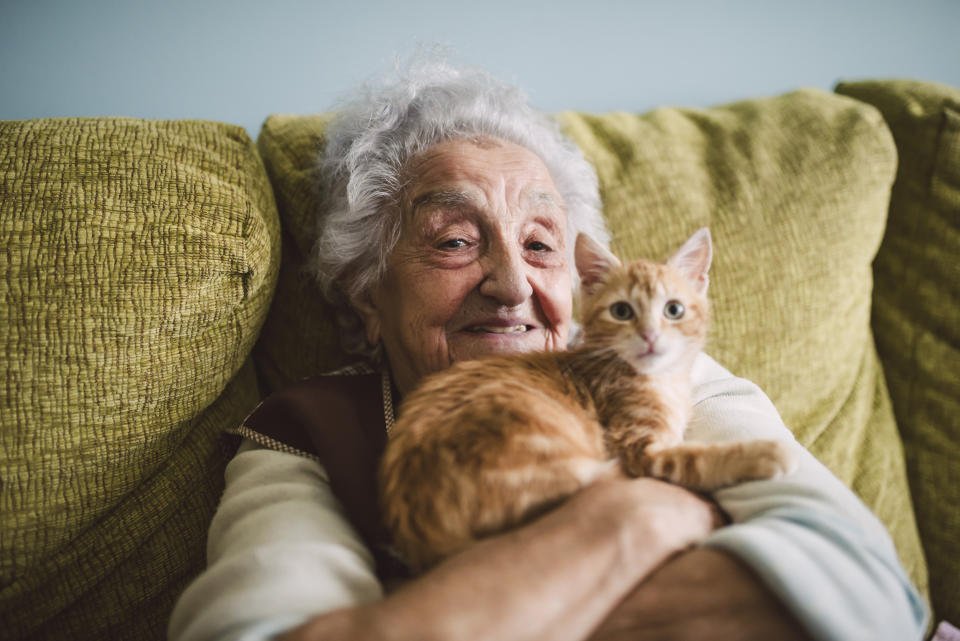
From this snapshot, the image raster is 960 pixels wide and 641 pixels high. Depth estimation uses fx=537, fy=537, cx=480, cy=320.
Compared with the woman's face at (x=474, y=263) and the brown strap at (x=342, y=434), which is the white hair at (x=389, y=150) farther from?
the brown strap at (x=342, y=434)

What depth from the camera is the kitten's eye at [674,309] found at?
894 mm

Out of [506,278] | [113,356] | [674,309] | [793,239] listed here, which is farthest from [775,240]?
[113,356]

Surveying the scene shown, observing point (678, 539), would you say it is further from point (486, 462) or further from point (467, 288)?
point (467, 288)

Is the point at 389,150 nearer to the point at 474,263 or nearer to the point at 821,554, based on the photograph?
the point at 474,263

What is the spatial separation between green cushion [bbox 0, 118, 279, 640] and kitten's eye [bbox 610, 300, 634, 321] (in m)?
0.71

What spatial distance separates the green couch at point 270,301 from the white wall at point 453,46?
0.27 metres

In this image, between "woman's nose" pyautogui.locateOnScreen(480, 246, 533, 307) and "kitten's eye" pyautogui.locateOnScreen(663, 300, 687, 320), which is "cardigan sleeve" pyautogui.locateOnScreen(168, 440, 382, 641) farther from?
"kitten's eye" pyautogui.locateOnScreen(663, 300, 687, 320)

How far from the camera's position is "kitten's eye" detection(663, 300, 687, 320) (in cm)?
89

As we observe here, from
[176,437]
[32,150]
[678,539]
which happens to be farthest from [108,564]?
[678,539]

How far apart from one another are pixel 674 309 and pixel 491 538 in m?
0.48

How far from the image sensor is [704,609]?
63 centimetres

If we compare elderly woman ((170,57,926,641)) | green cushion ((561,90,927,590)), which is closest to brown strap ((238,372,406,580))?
elderly woman ((170,57,926,641))

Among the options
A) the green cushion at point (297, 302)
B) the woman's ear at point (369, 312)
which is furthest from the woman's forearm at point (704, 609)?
the green cushion at point (297, 302)

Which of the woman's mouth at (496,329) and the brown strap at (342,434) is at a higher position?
the woman's mouth at (496,329)
